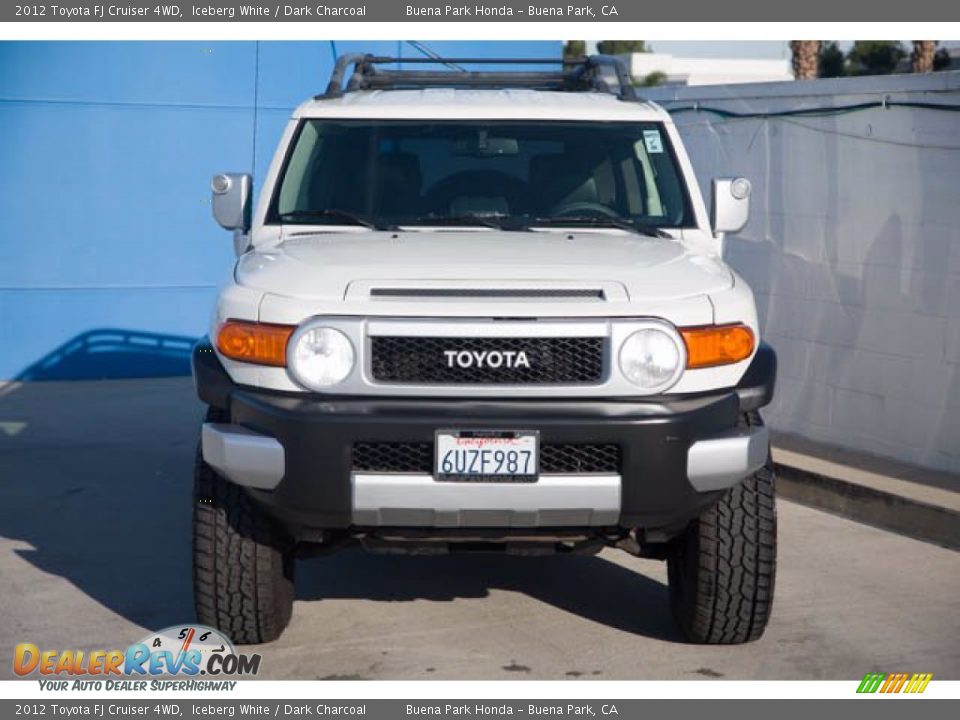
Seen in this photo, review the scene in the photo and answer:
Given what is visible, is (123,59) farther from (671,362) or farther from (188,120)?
(671,362)

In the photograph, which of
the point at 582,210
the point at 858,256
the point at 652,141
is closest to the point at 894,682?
the point at 582,210

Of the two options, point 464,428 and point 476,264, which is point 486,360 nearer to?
point 464,428

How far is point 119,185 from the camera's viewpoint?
474 inches

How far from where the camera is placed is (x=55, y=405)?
10961 millimetres

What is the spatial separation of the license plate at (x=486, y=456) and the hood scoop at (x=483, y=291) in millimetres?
459

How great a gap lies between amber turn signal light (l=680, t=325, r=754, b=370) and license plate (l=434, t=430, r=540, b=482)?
0.61 metres

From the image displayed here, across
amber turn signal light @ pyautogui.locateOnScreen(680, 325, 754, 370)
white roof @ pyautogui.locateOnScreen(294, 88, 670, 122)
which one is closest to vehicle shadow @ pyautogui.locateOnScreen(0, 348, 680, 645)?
amber turn signal light @ pyautogui.locateOnScreen(680, 325, 754, 370)

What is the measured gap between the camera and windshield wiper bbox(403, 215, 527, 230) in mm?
5980

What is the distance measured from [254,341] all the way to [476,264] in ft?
2.67

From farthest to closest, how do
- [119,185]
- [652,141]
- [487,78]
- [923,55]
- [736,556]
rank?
[923,55]
[119,185]
[487,78]
[652,141]
[736,556]

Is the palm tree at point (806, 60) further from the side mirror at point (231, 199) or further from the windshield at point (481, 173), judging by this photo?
the side mirror at point (231, 199)

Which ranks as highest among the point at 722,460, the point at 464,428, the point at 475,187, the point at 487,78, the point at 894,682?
the point at 487,78

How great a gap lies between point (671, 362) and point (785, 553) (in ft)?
8.33
